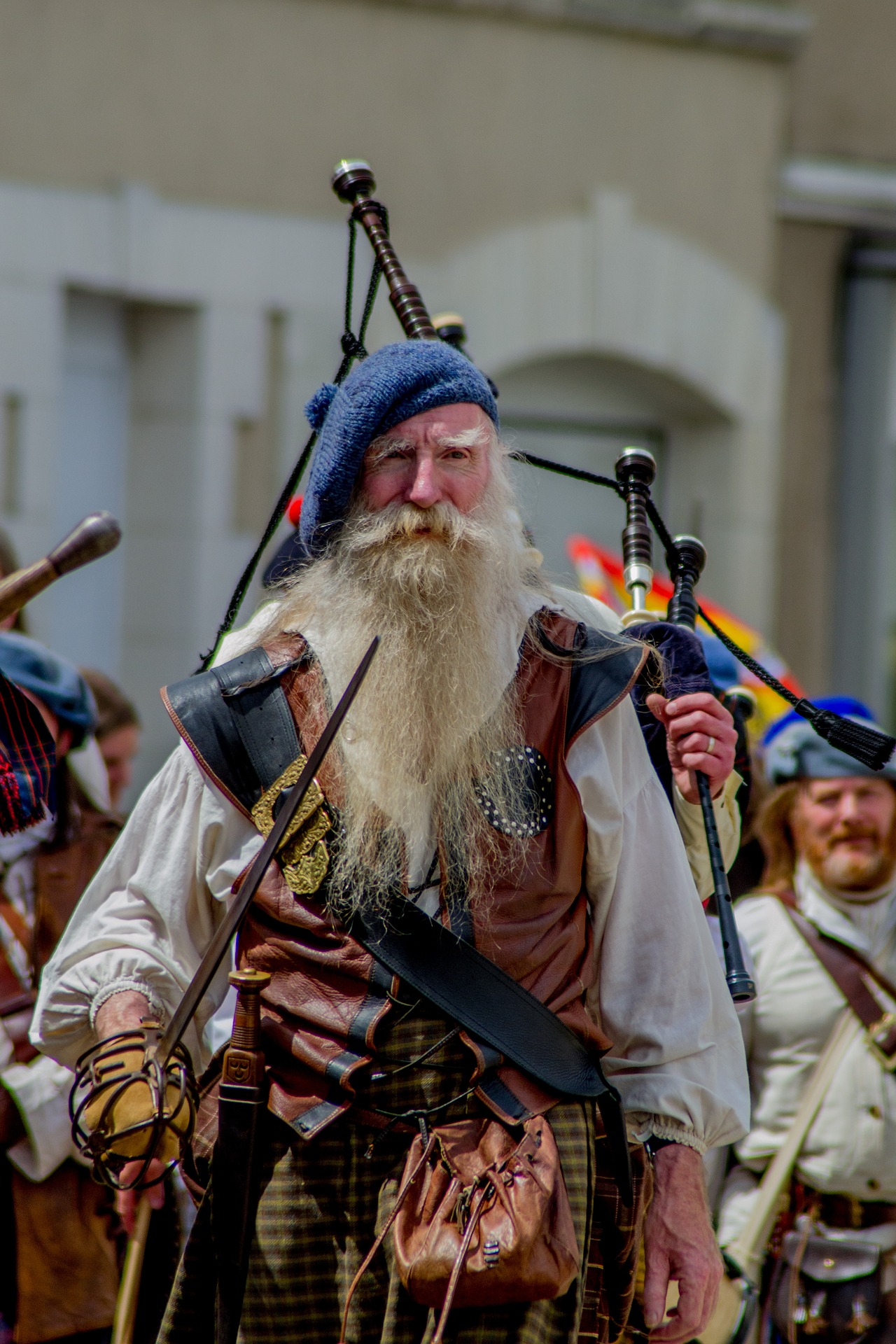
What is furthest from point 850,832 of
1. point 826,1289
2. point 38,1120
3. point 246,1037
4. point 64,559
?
point 64,559

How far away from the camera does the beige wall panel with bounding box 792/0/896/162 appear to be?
26.2ft

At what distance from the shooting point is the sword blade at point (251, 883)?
2262 millimetres

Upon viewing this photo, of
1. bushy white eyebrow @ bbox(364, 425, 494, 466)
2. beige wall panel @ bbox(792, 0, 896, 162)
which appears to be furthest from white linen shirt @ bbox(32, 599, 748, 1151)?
beige wall panel @ bbox(792, 0, 896, 162)

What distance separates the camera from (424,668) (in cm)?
266

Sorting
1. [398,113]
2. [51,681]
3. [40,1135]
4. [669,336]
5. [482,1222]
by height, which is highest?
[398,113]

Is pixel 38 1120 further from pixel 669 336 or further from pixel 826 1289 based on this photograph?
pixel 669 336

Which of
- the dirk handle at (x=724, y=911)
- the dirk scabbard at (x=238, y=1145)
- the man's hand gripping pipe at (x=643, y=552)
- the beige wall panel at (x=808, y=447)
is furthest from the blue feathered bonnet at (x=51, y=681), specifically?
the beige wall panel at (x=808, y=447)

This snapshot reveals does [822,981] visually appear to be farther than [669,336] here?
No

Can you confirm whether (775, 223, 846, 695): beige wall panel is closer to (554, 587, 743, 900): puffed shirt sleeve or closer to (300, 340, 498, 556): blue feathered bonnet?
(554, 587, 743, 900): puffed shirt sleeve

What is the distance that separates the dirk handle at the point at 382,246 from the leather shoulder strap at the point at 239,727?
2.66ft

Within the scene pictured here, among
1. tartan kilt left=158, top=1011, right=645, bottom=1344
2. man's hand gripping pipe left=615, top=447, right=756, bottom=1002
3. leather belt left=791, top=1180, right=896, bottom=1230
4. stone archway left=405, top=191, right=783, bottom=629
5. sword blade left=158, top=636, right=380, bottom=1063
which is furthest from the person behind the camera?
stone archway left=405, top=191, right=783, bottom=629

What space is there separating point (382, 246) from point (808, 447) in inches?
205

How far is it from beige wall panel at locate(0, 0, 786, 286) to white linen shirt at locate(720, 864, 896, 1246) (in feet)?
12.9

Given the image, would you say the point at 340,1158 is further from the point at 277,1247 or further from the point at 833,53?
the point at 833,53
